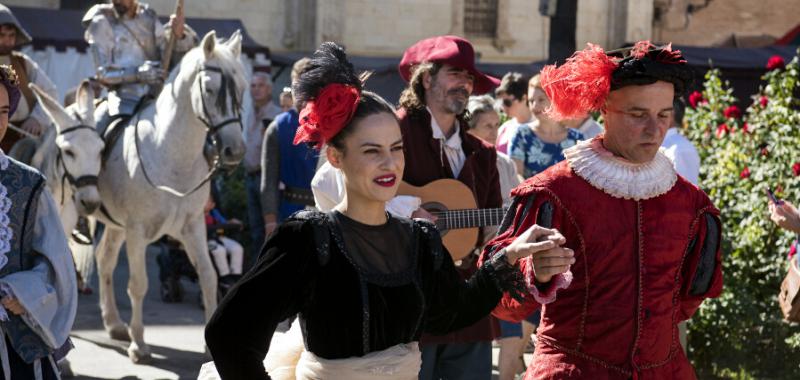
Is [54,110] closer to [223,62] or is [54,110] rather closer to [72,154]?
[72,154]

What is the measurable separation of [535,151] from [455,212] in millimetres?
2556

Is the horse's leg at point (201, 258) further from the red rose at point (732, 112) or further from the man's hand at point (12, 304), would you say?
the man's hand at point (12, 304)

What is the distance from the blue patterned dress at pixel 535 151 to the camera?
826 cm

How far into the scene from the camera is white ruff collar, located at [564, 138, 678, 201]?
4.18 meters

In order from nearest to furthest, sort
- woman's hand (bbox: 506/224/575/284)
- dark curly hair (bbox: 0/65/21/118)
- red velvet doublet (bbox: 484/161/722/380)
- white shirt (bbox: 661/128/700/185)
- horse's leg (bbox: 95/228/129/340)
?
woman's hand (bbox: 506/224/575/284)
red velvet doublet (bbox: 484/161/722/380)
dark curly hair (bbox: 0/65/21/118)
white shirt (bbox: 661/128/700/185)
horse's leg (bbox: 95/228/129/340)

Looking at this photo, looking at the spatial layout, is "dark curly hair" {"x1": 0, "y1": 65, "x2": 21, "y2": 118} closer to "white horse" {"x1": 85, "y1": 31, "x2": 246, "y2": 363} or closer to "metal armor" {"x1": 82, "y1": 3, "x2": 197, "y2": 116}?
"white horse" {"x1": 85, "y1": 31, "x2": 246, "y2": 363}

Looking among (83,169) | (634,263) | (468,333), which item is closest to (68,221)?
(83,169)

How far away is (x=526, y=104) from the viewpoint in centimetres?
1015

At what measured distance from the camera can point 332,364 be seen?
11.8 ft

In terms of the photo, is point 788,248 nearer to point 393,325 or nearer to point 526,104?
point 526,104

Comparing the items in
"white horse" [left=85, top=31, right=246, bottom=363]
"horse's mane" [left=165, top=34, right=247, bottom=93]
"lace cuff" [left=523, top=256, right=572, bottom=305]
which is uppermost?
"lace cuff" [left=523, top=256, right=572, bottom=305]

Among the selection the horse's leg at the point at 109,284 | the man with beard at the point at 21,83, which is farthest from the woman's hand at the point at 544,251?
the horse's leg at the point at 109,284

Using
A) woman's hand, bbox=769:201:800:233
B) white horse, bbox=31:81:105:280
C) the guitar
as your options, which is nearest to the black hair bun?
the guitar

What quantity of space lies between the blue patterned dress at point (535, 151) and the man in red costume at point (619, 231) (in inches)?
155
